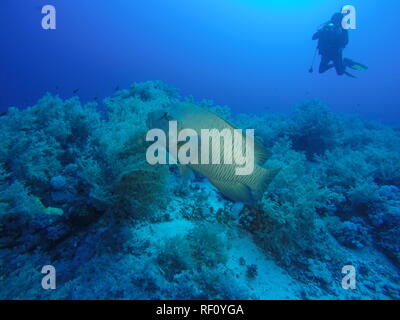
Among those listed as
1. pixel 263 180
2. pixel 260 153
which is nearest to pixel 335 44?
pixel 260 153

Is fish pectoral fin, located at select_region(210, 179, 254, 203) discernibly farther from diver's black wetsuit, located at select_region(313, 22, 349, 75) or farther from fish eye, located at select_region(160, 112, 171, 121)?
diver's black wetsuit, located at select_region(313, 22, 349, 75)

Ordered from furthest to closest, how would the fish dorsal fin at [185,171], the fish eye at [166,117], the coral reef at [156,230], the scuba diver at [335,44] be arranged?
the scuba diver at [335,44] → the coral reef at [156,230] → the fish dorsal fin at [185,171] → the fish eye at [166,117]

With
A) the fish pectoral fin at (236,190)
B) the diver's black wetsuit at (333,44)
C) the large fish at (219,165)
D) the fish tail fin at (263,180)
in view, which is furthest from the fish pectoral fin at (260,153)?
the diver's black wetsuit at (333,44)

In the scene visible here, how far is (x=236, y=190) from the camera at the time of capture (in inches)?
77.9

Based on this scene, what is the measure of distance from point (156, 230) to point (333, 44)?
48.6 feet

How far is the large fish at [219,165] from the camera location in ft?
5.86

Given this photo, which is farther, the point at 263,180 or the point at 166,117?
the point at 263,180

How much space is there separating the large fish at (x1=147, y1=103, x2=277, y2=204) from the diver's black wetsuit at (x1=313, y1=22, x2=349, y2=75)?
45.0 ft

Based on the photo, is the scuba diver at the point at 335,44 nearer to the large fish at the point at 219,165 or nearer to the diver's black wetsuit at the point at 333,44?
the diver's black wetsuit at the point at 333,44

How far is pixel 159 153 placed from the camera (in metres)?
2.75

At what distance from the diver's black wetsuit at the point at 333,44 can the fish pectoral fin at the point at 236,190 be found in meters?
13.8

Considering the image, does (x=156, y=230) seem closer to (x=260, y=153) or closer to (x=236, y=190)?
(x=236, y=190)
